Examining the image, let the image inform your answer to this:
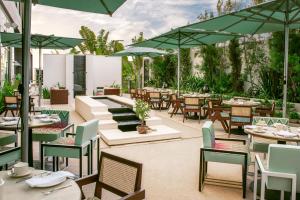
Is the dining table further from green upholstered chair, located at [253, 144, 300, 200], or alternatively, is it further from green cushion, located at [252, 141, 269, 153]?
green cushion, located at [252, 141, 269, 153]

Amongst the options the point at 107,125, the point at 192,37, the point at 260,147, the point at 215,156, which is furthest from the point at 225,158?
the point at 192,37

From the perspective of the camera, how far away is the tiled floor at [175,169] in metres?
4.18

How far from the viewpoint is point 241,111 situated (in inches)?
299

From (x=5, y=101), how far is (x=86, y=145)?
6.81m

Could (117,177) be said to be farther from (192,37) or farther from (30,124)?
(192,37)

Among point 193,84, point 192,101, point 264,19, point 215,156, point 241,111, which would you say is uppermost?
point 264,19

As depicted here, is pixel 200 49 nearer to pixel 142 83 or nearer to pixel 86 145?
pixel 142 83

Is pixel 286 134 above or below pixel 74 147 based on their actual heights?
above

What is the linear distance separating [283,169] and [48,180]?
93.1 inches

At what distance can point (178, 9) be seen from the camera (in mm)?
32312

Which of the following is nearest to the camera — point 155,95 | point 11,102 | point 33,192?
point 33,192

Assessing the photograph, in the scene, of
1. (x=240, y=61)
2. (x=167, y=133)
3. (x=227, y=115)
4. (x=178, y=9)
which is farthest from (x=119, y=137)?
(x=178, y=9)

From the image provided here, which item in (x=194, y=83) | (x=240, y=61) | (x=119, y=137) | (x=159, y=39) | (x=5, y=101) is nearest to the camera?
(x=119, y=137)

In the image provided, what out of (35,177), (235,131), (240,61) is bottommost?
(235,131)
